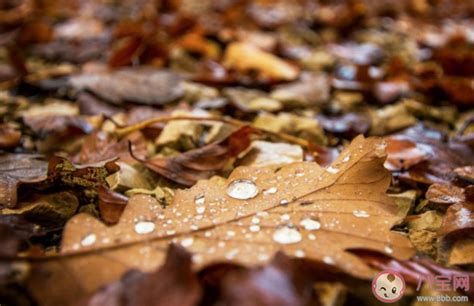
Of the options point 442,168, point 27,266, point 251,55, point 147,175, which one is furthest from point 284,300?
point 251,55

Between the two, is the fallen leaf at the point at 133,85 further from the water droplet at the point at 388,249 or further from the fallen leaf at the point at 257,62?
the water droplet at the point at 388,249

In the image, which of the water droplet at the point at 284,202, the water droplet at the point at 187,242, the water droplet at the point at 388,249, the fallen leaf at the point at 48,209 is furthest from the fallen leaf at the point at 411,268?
the fallen leaf at the point at 48,209

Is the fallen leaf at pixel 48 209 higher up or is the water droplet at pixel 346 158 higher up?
the water droplet at pixel 346 158

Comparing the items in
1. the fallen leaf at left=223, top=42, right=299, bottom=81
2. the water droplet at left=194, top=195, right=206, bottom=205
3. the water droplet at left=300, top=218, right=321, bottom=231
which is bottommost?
the fallen leaf at left=223, top=42, right=299, bottom=81

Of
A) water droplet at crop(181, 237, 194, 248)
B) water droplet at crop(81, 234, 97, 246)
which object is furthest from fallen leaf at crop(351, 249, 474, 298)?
water droplet at crop(81, 234, 97, 246)

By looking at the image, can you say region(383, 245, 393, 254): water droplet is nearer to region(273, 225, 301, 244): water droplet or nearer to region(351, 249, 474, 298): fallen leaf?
region(351, 249, 474, 298): fallen leaf

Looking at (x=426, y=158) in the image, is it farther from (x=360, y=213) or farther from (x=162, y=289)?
(x=162, y=289)

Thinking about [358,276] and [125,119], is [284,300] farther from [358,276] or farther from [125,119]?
[125,119]
